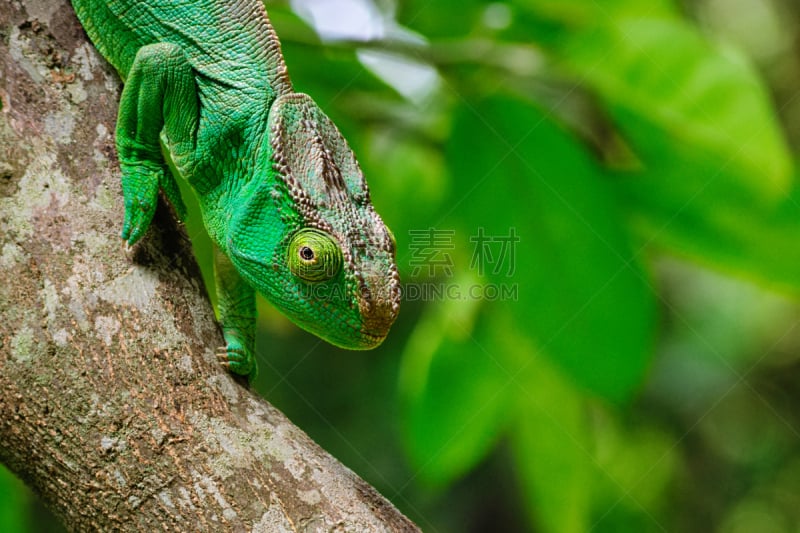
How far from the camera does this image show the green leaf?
2.32 m

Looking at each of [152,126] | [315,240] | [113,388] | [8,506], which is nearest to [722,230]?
[315,240]

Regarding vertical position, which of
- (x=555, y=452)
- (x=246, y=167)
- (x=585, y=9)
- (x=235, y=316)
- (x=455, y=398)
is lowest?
(x=555, y=452)

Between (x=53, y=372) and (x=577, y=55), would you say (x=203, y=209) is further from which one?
(x=577, y=55)

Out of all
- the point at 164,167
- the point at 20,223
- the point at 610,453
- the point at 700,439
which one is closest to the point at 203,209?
the point at 164,167

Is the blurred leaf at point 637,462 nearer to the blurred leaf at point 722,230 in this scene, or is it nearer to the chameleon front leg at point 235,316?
the blurred leaf at point 722,230

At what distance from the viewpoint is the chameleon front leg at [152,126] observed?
76.7 inches

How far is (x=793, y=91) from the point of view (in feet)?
20.6

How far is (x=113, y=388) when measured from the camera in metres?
1.75

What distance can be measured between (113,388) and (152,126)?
2.32 feet

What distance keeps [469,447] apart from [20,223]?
5.64 feet

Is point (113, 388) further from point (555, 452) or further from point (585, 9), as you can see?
point (555, 452)

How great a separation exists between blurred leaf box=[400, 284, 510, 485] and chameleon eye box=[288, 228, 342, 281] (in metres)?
0.88

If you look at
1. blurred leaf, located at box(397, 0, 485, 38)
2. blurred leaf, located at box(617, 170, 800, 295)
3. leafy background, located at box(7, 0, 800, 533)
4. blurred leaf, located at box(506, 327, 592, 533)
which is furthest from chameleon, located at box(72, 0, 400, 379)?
blurred leaf, located at box(506, 327, 592, 533)

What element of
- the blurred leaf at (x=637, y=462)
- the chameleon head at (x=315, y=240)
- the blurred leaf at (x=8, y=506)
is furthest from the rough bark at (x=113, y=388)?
the blurred leaf at (x=637, y=462)
